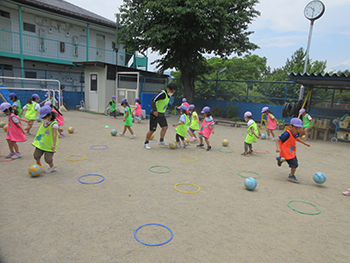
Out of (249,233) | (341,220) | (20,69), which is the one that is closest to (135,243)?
(249,233)

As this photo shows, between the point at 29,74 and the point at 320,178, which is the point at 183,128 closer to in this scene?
the point at 320,178

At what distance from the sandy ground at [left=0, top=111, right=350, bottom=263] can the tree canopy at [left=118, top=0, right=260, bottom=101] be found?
36.2 ft

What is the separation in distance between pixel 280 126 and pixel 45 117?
1433 centimetres

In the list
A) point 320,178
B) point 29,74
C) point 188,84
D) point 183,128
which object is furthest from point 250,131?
point 29,74

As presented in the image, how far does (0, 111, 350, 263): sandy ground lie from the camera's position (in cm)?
315

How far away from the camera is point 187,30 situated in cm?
1574

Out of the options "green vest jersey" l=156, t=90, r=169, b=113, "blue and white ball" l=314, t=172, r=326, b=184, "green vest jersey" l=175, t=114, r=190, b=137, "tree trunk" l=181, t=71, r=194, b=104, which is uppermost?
"tree trunk" l=181, t=71, r=194, b=104

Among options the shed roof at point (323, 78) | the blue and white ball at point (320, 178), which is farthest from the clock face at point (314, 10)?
the blue and white ball at point (320, 178)

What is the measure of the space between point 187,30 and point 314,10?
7.74 m

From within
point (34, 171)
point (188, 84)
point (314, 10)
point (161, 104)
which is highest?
point (314, 10)

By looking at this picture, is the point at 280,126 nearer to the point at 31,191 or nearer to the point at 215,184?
the point at 215,184

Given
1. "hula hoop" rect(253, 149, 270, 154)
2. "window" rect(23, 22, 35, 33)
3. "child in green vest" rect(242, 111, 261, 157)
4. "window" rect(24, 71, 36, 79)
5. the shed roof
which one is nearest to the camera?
"child in green vest" rect(242, 111, 261, 157)

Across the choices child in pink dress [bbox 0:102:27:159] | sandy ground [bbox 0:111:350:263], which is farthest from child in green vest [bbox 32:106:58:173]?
child in pink dress [bbox 0:102:27:159]

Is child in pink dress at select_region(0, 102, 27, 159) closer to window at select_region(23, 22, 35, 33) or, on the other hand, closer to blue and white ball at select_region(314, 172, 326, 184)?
blue and white ball at select_region(314, 172, 326, 184)
